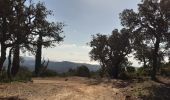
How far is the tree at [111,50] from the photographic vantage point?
66.3m

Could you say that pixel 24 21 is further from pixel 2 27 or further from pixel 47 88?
pixel 47 88

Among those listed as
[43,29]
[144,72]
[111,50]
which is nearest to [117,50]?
[111,50]

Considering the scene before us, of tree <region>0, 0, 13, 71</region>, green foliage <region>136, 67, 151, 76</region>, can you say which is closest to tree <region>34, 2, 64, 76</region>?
tree <region>0, 0, 13, 71</region>

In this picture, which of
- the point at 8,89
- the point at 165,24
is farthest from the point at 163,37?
the point at 8,89

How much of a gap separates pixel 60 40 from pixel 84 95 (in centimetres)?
947

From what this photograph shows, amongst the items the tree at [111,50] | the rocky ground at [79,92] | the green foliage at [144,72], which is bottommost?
the rocky ground at [79,92]

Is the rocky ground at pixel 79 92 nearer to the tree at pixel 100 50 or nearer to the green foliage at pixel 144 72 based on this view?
the green foliage at pixel 144 72

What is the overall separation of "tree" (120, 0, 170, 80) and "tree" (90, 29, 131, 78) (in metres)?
12.8

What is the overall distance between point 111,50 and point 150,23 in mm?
18791

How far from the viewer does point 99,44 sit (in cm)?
7025

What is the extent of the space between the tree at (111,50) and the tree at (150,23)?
12784mm

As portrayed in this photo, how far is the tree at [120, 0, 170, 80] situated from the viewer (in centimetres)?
4947

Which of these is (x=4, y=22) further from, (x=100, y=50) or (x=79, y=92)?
(x=100, y=50)

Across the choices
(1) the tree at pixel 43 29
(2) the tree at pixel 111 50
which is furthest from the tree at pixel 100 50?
(1) the tree at pixel 43 29
